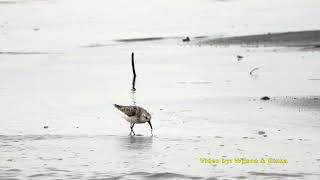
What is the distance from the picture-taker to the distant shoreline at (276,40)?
30.2m

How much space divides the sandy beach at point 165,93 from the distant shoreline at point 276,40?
54 millimetres

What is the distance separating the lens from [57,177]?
11.2m

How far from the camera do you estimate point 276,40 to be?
31.0 meters

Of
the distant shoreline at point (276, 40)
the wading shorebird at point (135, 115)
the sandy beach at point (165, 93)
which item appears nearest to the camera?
the sandy beach at point (165, 93)

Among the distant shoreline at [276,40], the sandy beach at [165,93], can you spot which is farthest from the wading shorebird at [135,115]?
the distant shoreline at [276,40]

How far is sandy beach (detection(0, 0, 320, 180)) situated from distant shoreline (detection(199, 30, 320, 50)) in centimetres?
5

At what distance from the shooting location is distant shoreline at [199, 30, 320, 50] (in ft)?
98.9

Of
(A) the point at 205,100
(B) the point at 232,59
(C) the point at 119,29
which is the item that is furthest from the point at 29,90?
(C) the point at 119,29

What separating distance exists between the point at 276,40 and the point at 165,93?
11882 millimetres

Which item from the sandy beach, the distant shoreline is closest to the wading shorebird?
the sandy beach

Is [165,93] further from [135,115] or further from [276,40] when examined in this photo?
[276,40]

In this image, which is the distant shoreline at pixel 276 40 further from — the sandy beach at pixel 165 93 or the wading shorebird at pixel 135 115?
the wading shorebird at pixel 135 115

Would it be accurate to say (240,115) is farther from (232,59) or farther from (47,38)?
(47,38)

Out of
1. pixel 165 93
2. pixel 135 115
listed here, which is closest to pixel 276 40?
pixel 165 93
